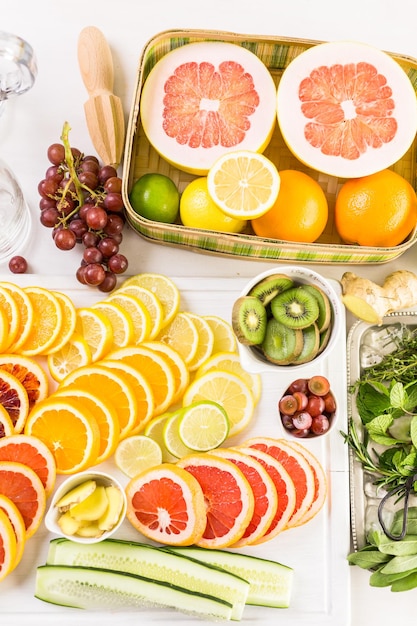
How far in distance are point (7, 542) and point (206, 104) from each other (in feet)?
3.52

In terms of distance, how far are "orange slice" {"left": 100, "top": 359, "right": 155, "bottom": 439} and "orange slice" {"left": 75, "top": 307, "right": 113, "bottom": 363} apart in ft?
0.13

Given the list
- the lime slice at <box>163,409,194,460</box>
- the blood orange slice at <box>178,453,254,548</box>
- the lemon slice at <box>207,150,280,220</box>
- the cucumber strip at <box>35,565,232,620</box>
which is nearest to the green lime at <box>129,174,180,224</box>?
the lemon slice at <box>207,150,280,220</box>

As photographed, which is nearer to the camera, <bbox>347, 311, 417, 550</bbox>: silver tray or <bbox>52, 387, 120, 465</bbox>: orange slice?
<bbox>52, 387, 120, 465</bbox>: orange slice

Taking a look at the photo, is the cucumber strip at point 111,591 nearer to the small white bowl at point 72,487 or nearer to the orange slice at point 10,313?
the small white bowl at point 72,487

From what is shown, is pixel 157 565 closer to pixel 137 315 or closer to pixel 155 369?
pixel 155 369

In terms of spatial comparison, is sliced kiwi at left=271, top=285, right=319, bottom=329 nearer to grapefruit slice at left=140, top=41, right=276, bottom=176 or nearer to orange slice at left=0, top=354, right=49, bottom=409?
grapefruit slice at left=140, top=41, right=276, bottom=176

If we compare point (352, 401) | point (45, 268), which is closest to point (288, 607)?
point (352, 401)

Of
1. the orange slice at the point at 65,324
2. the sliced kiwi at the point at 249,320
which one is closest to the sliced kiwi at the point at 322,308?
the sliced kiwi at the point at 249,320

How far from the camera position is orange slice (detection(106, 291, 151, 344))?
144cm

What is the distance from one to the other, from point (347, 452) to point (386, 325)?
0.34 meters

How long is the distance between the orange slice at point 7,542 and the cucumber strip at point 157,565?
0.11 m

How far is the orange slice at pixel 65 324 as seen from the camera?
56.0 inches

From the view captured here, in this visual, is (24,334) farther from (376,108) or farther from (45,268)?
(376,108)

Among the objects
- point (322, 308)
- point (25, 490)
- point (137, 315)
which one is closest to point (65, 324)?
point (137, 315)
